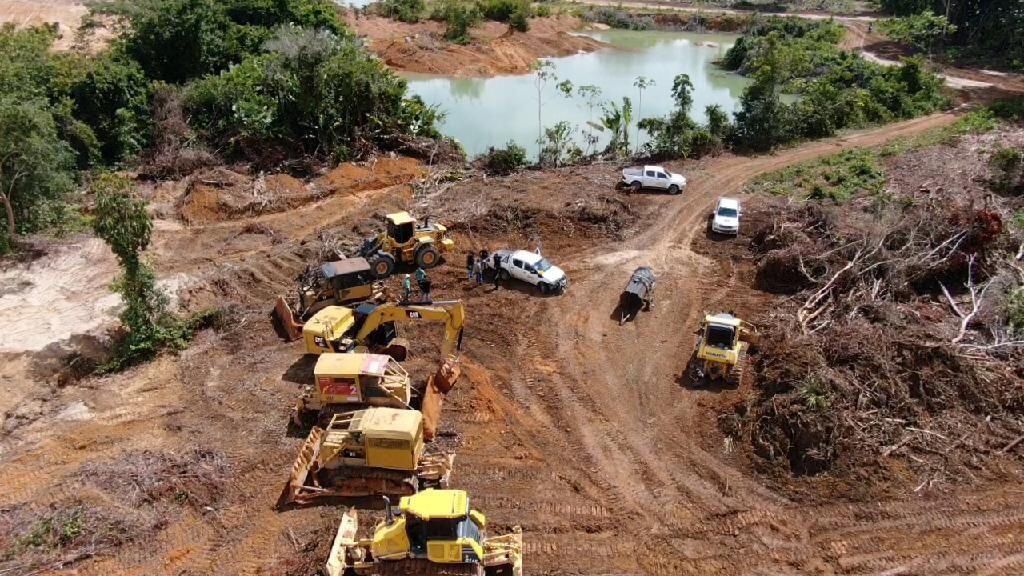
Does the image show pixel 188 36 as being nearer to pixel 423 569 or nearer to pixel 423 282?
pixel 423 282

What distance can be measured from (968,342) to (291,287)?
21411mm

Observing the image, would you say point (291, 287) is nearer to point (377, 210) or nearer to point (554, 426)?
point (377, 210)

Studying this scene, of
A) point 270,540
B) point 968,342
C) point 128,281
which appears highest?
point 128,281

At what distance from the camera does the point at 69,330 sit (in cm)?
2155

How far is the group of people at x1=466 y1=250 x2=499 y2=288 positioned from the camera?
2455cm

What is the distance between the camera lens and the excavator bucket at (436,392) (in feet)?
55.9

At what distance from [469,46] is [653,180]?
123 feet

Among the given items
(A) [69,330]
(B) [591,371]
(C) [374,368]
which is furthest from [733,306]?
(A) [69,330]

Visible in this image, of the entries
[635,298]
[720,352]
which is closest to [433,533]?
[720,352]

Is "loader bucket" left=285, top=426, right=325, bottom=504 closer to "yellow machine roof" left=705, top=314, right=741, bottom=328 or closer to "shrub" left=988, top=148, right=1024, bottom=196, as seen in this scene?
"yellow machine roof" left=705, top=314, right=741, bottom=328

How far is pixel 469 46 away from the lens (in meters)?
62.9

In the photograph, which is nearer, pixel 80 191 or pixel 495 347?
pixel 495 347

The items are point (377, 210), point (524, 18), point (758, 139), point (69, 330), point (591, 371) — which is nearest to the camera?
point (591, 371)

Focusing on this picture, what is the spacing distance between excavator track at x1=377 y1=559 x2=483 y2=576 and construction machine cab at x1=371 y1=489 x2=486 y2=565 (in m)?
0.18
